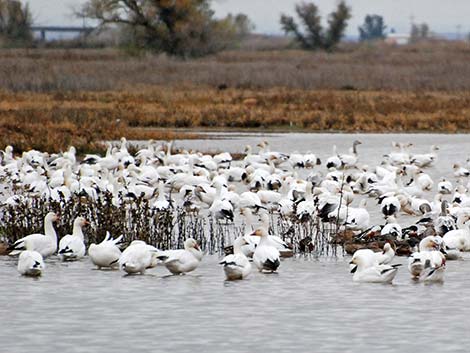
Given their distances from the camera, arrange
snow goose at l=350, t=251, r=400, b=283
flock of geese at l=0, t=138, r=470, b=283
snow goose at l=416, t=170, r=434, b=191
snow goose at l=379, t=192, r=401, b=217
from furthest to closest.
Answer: snow goose at l=416, t=170, r=434, b=191 → snow goose at l=379, t=192, r=401, b=217 → flock of geese at l=0, t=138, r=470, b=283 → snow goose at l=350, t=251, r=400, b=283

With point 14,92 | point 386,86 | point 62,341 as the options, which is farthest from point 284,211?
point 386,86

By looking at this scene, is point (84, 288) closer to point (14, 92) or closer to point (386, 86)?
point (14, 92)

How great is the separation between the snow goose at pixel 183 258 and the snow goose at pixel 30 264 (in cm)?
121

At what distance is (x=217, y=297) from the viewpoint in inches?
436

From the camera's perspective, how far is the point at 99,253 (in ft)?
40.5

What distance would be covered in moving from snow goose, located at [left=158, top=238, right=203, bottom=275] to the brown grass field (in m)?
14.1

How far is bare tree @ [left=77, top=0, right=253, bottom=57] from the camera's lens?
67.1 m

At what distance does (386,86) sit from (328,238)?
106 feet

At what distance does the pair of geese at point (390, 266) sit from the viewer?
460 inches

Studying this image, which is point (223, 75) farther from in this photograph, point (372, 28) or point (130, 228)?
point (372, 28)

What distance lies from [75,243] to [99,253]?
513 millimetres

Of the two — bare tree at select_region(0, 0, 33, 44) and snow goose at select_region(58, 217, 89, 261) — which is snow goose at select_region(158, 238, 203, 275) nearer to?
snow goose at select_region(58, 217, 89, 261)

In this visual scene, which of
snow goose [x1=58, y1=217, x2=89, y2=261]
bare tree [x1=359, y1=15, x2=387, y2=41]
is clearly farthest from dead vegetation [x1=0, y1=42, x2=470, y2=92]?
bare tree [x1=359, y1=15, x2=387, y2=41]

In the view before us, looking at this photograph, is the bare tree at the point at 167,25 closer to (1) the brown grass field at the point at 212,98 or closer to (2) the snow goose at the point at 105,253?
(1) the brown grass field at the point at 212,98
